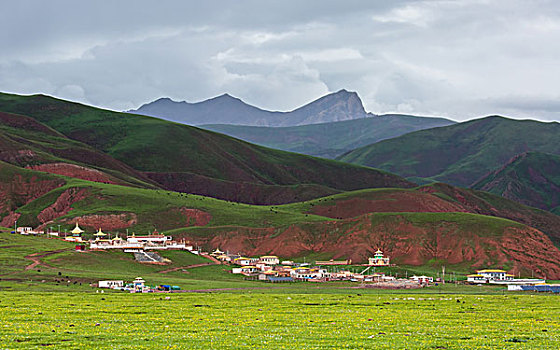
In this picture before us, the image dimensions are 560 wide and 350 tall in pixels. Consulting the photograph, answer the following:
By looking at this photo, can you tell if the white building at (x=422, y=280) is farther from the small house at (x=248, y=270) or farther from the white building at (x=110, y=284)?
the white building at (x=110, y=284)

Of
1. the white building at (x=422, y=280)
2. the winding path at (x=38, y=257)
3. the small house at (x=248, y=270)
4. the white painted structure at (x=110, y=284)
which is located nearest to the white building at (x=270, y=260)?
the small house at (x=248, y=270)

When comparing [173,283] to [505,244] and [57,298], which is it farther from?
[505,244]

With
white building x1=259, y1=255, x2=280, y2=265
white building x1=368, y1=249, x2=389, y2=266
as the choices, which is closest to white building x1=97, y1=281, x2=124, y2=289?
white building x1=259, y1=255, x2=280, y2=265

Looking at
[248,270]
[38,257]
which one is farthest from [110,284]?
[248,270]

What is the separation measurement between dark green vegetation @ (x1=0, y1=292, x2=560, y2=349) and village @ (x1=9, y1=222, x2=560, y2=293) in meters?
34.9

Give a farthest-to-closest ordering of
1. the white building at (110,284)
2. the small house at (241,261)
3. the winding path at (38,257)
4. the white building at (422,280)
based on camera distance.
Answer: the small house at (241,261) < the white building at (422,280) < the winding path at (38,257) < the white building at (110,284)

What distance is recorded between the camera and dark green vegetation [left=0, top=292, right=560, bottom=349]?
157ft

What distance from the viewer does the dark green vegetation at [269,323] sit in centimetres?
4797

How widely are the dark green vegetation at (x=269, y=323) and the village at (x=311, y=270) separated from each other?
3487cm

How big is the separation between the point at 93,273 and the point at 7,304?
5398 centimetres

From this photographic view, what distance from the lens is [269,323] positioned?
6066cm

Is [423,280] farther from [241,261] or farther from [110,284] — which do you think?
[110,284]

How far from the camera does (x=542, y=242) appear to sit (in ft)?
632

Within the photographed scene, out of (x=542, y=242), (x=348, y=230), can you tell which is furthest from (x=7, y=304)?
(x=542, y=242)
